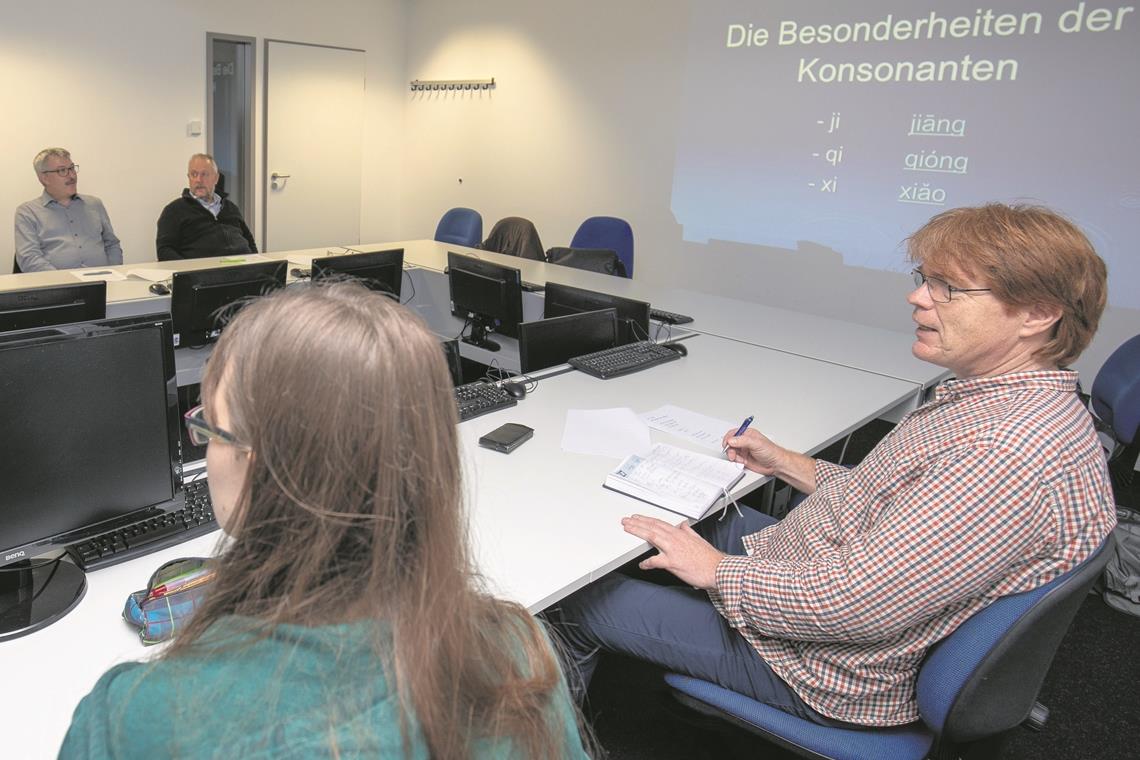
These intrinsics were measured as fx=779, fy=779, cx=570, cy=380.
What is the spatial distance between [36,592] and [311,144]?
6346 millimetres

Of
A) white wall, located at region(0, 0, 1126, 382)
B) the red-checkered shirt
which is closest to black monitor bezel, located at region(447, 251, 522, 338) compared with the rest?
the red-checkered shirt

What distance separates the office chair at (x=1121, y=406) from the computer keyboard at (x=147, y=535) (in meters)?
2.72

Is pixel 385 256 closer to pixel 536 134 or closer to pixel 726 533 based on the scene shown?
pixel 726 533

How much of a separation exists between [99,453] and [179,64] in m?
5.91

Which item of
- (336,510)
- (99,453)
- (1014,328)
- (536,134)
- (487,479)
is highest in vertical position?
(536,134)

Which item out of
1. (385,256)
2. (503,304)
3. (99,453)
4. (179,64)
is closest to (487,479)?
(99,453)

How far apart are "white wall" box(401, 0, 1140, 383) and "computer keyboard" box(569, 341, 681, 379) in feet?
8.21

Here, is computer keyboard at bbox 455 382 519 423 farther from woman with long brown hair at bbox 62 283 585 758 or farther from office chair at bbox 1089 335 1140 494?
office chair at bbox 1089 335 1140 494

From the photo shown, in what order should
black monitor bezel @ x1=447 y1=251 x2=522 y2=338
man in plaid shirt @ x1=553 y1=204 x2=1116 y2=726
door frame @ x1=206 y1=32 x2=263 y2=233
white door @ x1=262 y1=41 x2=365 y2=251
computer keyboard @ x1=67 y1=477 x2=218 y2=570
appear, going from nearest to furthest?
man in plaid shirt @ x1=553 y1=204 x2=1116 y2=726
computer keyboard @ x1=67 y1=477 x2=218 y2=570
black monitor bezel @ x1=447 y1=251 x2=522 y2=338
door frame @ x1=206 y1=32 x2=263 y2=233
white door @ x1=262 y1=41 x2=365 y2=251

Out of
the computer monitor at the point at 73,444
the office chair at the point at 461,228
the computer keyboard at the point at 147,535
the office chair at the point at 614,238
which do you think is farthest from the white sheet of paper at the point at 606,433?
the office chair at the point at 461,228

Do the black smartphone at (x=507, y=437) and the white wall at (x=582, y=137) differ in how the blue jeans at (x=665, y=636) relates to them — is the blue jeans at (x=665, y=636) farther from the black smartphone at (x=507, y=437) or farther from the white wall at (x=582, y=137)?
the white wall at (x=582, y=137)

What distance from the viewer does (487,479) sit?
1713 millimetres

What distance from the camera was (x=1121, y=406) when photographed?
2627mm

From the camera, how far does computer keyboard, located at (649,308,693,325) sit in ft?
11.0
